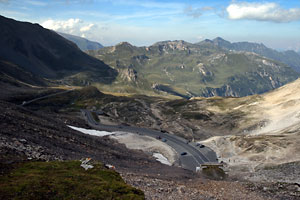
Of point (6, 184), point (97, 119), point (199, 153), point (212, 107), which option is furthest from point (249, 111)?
point (6, 184)

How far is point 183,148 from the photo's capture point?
A: 112 metres

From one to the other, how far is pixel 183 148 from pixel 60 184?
86.6m

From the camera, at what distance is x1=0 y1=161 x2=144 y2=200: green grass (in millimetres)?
27777

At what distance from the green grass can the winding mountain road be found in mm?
57656

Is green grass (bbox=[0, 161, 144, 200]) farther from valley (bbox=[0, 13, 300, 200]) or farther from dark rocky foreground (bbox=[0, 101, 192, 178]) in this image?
dark rocky foreground (bbox=[0, 101, 192, 178])

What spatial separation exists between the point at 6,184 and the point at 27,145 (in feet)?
63.3

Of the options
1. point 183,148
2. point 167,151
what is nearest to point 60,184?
point 167,151

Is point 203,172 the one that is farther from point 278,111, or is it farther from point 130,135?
point 278,111

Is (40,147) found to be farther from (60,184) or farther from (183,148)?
(183,148)

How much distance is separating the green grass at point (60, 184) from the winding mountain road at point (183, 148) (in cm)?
5766

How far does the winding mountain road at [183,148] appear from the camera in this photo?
94.2 metres

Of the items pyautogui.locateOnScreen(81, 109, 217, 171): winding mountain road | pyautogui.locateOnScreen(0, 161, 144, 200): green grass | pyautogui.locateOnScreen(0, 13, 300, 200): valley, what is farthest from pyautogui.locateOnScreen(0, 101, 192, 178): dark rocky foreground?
pyautogui.locateOnScreen(81, 109, 217, 171): winding mountain road

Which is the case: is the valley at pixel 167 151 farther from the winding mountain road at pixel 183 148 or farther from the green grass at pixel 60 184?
the winding mountain road at pixel 183 148

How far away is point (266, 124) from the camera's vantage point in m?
142
